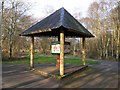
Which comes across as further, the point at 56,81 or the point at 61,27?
the point at 61,27

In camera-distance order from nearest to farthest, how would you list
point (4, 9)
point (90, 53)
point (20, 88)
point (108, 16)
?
1. point (20, 88)
2. point (4, 9)
3. point (108, 16)
4. point (90, 53)

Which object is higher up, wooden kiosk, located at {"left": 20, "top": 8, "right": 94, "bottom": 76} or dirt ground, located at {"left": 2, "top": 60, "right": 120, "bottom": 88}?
wooden kiosk, located at {"left": 20, "top": 8, "right": 94, "bottom": 76}

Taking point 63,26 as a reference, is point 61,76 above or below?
below

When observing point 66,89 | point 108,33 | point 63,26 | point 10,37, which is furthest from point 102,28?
point 66,89

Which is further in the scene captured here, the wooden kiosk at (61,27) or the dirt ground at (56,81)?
the wooden kiosk at (61,27)

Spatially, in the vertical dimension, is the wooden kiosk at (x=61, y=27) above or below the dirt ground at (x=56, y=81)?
above

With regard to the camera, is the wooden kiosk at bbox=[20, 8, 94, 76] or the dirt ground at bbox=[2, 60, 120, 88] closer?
the dirt ground at bbox=[2, 60, 120, 88]

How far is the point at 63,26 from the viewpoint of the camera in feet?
41.2

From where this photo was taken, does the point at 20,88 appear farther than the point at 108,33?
No

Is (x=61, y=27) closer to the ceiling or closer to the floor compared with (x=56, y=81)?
closer to the ceiling

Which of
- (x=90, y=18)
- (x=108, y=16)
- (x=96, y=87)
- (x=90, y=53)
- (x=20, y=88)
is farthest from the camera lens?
(x=90, y=18)

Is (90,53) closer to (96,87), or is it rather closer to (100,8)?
(100,8)

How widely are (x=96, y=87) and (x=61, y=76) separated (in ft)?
9.59

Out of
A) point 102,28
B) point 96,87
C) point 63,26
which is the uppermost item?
point 102,28
